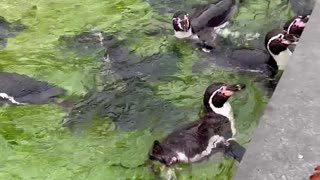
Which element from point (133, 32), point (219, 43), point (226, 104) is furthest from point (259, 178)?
point (133, 32)

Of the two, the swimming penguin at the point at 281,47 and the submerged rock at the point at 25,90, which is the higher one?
the swimming penguin at the point at 281,47

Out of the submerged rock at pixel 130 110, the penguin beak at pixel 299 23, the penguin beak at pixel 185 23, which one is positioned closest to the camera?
the submerged rock at pixel 130 110

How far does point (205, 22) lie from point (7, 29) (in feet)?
5.27

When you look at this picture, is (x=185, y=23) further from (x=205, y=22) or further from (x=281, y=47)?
(x=281, y=47)

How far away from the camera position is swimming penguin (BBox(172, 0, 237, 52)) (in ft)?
17.1

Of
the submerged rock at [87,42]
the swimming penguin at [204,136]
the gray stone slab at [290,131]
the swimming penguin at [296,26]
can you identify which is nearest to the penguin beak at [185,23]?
the submerged rock at [87,42]

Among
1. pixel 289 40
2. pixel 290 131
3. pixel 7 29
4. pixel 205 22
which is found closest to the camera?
pixel 290 131

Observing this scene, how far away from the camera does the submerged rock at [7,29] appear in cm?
561

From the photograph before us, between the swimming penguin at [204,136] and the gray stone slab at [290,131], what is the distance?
2.39 feet

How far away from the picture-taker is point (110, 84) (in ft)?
16.0

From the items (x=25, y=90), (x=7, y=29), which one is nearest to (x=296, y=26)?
(x=25, y=90)

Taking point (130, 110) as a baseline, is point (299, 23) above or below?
above

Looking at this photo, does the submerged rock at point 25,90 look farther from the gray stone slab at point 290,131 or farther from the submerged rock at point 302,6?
the submerged rock at point 302,6

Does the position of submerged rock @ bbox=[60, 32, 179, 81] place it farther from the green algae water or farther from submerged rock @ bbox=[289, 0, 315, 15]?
submerged rock @ bbox=[289, 0, 315, 15]
